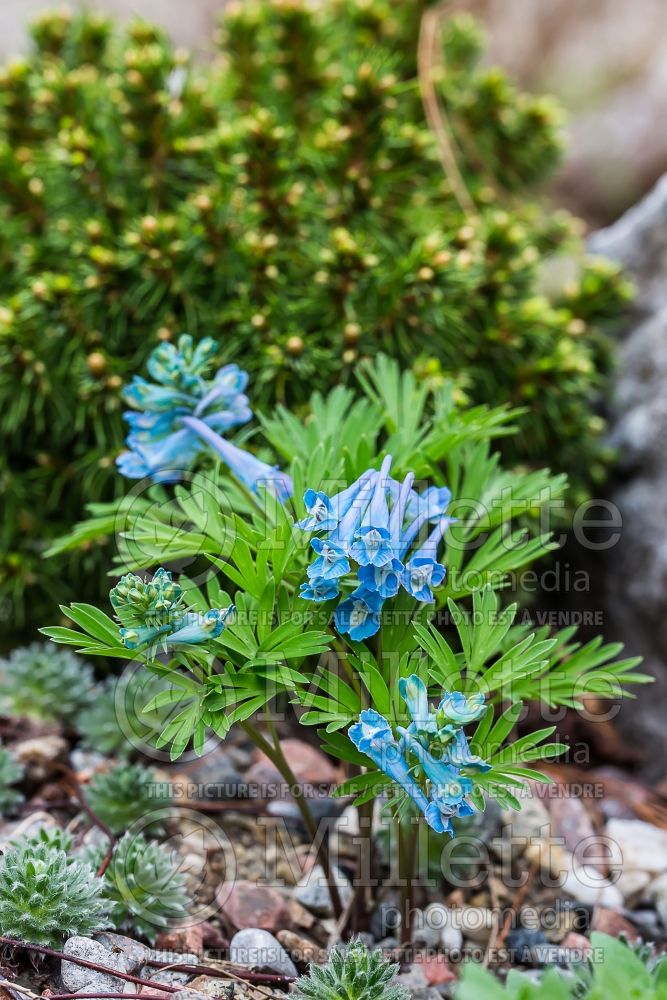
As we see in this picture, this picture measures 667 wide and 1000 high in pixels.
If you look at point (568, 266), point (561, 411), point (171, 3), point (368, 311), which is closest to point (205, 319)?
point (368, 311)

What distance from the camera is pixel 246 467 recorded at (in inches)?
66.8

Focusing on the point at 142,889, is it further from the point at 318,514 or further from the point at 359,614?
the point at 318,514

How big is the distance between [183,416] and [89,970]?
3.35ft

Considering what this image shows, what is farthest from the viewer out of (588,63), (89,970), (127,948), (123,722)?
(588,63)

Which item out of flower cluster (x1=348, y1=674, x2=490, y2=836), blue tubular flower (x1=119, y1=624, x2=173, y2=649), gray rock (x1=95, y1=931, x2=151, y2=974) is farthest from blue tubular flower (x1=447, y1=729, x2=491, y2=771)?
gray rock (x1=95, y1=931, x2=151, y2=974)

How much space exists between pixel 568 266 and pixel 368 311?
0.96 m

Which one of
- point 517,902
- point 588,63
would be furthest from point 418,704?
point 588,63

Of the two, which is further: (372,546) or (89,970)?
(89,970)

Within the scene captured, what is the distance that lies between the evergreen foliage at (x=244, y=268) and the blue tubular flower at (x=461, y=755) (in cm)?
132

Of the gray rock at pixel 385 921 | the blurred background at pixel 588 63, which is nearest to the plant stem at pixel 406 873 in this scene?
the gray rock at pixel 385 921

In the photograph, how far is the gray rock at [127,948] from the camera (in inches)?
60.6

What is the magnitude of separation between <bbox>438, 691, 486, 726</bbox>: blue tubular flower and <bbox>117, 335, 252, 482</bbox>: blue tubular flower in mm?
756

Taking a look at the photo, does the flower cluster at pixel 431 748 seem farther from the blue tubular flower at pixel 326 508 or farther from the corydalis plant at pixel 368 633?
the blue tubular flower at pixel 326 508

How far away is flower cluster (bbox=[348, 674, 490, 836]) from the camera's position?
4.12 ft
